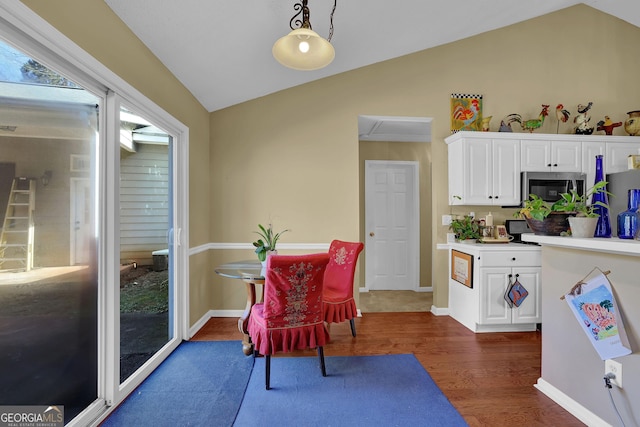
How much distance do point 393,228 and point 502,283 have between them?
1.80 metres

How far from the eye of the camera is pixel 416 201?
436 cm

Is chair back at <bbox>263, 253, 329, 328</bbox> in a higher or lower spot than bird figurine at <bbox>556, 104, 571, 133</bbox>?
lower

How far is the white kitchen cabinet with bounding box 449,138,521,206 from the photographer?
10.1 feet

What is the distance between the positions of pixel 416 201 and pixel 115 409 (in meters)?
4.13

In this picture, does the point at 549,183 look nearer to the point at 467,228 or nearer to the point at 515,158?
the point at 515,158

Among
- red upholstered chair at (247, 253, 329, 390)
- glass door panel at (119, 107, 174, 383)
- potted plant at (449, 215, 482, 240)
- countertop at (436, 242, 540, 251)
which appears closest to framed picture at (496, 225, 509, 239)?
countertop at (436, 242, 540, 251)

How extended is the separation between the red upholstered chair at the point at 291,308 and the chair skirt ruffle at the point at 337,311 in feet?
1.37

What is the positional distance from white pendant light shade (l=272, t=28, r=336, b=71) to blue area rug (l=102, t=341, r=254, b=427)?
7.44ft

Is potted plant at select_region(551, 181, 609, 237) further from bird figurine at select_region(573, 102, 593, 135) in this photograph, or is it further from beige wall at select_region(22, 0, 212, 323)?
beige wall at select_region(22, 0, 212, 323)

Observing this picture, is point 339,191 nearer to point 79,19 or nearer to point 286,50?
point 286,50

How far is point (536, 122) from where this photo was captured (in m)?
3.15

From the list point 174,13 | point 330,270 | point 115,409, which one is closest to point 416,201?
point 330,270

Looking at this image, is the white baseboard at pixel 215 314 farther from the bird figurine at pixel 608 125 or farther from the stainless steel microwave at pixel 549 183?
the bird figurine at pixel 608 125

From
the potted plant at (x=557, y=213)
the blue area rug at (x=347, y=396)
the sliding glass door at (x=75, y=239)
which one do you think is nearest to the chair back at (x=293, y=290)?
the blue area rug at (x=347, y=396)
